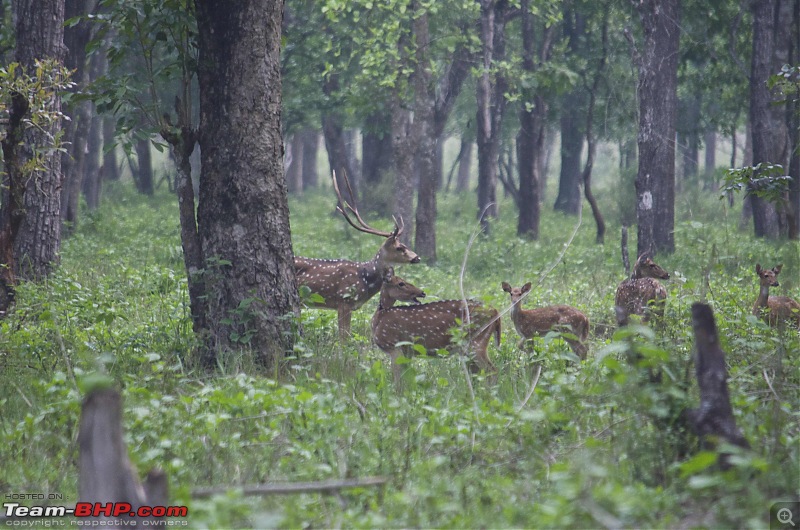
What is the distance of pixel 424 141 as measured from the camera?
1847 centimetres

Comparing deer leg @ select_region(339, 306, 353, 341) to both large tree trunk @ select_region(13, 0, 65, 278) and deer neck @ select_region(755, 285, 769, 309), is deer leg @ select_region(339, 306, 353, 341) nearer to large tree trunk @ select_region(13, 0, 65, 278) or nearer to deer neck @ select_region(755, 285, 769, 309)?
large tree trunk @ select_region(13, 0, 65, 278)

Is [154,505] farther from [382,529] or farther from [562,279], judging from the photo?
[562,279]

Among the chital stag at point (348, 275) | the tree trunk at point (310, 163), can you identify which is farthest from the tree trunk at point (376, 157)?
the chital stag at point (348, 275)

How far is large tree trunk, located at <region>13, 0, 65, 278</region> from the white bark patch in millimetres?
9435

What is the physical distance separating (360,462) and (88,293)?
6059mm

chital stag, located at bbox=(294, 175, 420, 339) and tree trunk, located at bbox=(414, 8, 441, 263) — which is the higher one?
tree trunk, located at bbox=(414, 8, 441, 263)

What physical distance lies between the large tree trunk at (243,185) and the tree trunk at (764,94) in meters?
11.4

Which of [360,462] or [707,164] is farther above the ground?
[707,164]

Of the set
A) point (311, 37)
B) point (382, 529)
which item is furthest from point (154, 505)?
point (311, 37)

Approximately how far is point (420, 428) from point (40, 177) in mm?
7240

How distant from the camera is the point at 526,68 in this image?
70.8 feet

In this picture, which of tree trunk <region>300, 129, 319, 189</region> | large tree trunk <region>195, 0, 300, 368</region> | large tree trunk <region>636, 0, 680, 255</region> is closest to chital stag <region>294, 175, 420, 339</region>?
large tree trunk <region>195, 0, 300, 368</region>

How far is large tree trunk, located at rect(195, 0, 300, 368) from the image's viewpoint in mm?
7586

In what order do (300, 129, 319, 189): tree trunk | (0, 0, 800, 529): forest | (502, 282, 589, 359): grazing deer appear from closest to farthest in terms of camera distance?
(0, 0, 800, 529): forest < (502, 282, 589, 359): grazing deer < (300, 129, 319, 189): tree trunk
